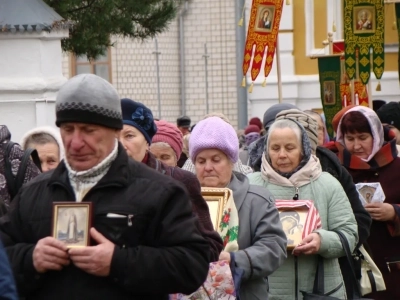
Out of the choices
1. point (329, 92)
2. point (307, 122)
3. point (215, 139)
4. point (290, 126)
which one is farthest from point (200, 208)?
point (329, 92)

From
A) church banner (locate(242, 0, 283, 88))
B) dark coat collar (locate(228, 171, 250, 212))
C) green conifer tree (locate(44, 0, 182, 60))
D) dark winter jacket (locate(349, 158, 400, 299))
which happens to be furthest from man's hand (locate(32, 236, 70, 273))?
church banner (locate(242, 0, 283, 88))

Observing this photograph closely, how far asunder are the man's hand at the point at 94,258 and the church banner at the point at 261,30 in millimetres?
9917

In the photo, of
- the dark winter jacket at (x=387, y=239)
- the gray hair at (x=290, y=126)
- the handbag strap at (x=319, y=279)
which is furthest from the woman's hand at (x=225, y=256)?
the dark winter jacket at (x=387, y=239)

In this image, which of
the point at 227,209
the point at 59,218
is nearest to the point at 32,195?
the point at 59,218

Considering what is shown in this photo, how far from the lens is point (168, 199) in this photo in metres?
4.57

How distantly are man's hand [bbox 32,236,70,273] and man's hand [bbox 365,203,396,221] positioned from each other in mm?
3991

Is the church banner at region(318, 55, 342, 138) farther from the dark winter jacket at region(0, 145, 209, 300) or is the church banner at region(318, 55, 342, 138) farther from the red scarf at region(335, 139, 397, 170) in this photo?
the dark winter jacket at region(0, 145, 209, 300)

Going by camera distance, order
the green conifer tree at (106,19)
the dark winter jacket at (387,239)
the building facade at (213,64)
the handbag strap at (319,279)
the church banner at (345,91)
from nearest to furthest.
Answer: the handbag strap at (319,279) → the dark winter jacket at (387,239) → the green conifer tree at (106,19) → the church banner at (345,91) → the building facade at (213,64)

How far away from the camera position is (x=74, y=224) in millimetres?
4465

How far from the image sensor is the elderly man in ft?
14.6

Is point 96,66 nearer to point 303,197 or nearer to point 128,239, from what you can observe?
point 303,197

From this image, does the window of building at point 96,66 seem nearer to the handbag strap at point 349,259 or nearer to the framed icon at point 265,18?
the framed icon at point 265,18

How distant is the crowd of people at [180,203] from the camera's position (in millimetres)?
4492

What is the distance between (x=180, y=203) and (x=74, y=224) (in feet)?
1.21
